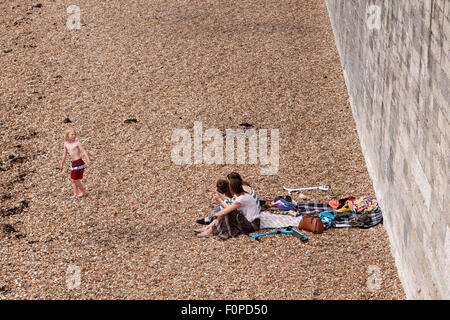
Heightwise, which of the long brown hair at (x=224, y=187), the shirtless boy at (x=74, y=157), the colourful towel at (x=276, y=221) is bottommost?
the colourful towel at (x=276, y=221)

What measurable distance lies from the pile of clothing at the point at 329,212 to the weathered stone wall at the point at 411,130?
0.24 meters

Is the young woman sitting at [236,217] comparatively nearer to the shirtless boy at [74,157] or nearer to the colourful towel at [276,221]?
the colourful towel at [276,221]

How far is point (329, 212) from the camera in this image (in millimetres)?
8781

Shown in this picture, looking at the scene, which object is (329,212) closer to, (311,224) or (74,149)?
(311,224)

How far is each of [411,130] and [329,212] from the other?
2.30 metres

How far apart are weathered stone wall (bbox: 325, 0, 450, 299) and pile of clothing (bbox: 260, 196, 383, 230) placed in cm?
24

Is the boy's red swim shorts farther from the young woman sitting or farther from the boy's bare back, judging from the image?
the young woman sitting

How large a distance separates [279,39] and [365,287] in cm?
967

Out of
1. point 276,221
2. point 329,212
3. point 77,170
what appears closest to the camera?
point 276,221

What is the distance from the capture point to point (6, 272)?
7766 millimetres

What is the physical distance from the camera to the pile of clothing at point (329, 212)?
28.2 feet

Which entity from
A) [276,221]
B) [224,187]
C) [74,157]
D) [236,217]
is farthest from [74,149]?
[276,221]

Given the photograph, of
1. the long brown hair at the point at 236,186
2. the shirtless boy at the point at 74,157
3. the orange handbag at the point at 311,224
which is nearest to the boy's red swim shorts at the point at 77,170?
the shirtless boy at the point at 74,157
